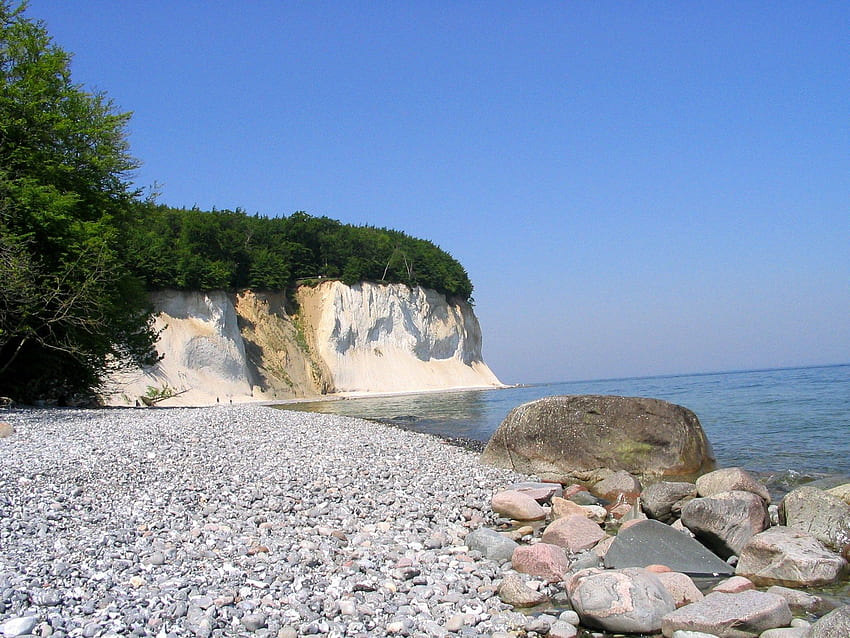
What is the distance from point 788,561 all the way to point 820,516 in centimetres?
175

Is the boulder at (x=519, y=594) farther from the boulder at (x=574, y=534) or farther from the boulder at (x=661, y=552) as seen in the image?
the boulder at (x=574, y=534)

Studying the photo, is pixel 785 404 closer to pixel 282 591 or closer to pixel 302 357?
pixel 282 591

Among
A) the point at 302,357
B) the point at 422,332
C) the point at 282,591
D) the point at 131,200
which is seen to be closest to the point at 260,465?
the point at 282,591

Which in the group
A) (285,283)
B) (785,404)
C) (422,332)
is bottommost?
(785,404)

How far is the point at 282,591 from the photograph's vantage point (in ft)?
16.2

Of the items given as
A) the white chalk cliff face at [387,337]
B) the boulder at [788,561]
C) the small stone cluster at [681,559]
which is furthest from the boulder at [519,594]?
the white chalk cliff face at [387,337]

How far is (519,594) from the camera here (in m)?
5.33

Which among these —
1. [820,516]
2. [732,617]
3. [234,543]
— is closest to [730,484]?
[820,516]

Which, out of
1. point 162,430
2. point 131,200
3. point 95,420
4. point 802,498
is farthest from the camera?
point 131,200

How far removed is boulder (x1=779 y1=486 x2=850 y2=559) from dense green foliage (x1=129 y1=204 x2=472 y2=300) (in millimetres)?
37516

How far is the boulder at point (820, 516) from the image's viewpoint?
7.00 meters

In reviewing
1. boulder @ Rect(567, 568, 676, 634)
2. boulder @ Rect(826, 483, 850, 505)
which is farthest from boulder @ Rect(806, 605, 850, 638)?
boulder @ Rect(826, 483, 850, 505)

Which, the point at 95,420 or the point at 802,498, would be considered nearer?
the point at 802,498

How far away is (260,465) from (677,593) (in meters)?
6.48
